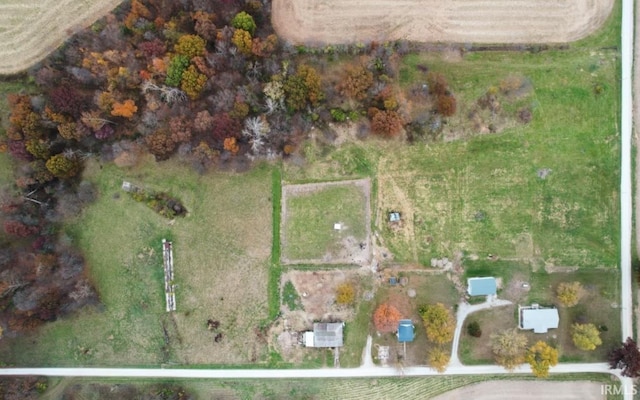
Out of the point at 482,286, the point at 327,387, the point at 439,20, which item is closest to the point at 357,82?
the point at 439,20

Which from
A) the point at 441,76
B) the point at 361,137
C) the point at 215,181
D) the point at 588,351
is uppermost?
the point at 441,76

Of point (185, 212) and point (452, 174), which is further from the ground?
point (452, 174)

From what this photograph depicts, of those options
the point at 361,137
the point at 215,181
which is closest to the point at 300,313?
the point at 215,181

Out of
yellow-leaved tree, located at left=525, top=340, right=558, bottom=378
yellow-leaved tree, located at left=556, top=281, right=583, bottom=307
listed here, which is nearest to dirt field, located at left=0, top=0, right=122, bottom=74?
yellow-leaved tree, located at left=556, top=281, right=583, bottom=307

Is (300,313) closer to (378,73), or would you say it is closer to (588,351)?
(378,73)

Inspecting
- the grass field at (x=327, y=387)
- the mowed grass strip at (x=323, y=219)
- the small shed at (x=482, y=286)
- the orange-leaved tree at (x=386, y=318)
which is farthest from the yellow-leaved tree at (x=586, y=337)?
the mowed grass strip at (x=323, y=219)
